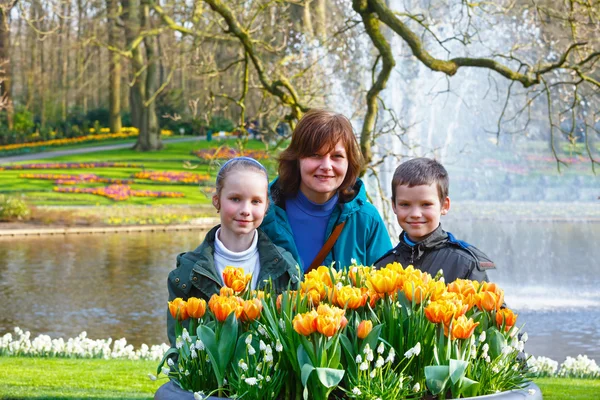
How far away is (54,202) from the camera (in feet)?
70.9

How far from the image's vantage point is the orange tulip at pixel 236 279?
7.06 ft

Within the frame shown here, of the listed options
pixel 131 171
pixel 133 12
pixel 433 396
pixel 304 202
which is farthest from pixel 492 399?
pixel 133 12

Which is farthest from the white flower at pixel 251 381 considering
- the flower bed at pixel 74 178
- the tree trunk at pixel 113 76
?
the tree trunk at pixel 113 76

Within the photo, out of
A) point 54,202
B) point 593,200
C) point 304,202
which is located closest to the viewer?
point 304,202

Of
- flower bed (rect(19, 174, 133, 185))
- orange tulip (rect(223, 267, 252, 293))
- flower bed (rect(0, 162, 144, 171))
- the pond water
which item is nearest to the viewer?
orange tulip (rect(223, 267, 252, 293))

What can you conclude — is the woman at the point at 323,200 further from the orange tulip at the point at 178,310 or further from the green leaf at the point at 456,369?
the green leaf at the point at 456,369

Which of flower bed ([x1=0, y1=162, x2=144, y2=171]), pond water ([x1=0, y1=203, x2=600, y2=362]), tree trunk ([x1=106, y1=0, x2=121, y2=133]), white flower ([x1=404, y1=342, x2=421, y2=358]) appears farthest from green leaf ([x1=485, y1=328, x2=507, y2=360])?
tree trunk ([x1=106, y1=0, x2=121, y2=133])

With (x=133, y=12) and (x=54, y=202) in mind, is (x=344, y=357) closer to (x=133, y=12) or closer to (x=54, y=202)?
(x=54, y=202)

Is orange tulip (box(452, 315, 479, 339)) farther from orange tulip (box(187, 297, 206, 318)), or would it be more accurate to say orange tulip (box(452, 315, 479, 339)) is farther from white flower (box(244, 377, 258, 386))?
orange tulip (box(187, 297, 206, 318))

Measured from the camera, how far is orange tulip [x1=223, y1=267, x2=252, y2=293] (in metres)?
2.15

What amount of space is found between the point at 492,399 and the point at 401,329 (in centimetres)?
24

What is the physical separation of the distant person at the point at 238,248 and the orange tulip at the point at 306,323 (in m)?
0.75

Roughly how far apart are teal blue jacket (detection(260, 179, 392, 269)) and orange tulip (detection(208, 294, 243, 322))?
0.97 m

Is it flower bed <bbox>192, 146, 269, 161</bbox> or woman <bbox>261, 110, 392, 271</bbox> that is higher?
woman <bbox>261, 110, 392, 271</bbox>
